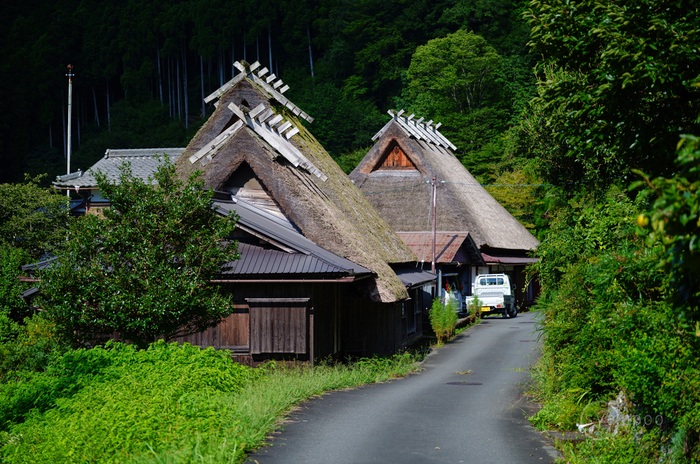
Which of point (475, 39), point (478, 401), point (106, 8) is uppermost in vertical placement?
point (106, 8)

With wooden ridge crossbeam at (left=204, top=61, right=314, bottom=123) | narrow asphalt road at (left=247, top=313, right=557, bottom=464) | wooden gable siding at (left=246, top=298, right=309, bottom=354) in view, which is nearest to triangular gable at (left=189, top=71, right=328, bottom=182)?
wooden ridge crossbeam at (left=204, top=61, right=314, bottom=123)

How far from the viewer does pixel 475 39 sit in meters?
54.1

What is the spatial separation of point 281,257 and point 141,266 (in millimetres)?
4022

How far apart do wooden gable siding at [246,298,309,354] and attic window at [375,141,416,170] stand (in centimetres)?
2235

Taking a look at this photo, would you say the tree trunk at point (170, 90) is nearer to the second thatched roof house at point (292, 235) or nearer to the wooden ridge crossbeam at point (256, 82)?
the wooden ridge crossbeam at point (256, 82)

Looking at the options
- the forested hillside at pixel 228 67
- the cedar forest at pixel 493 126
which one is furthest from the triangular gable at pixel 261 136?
the forested hillside at pixel 228 67

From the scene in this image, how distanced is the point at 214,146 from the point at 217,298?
6.89 metres

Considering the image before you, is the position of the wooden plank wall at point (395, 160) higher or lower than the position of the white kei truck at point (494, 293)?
higher

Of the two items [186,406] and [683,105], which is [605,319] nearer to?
[683,105]

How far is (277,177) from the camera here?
17922mm

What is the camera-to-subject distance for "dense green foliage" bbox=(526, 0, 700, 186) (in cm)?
719

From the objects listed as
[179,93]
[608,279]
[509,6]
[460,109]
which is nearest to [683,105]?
[608,279]

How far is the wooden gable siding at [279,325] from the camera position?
15570 mm

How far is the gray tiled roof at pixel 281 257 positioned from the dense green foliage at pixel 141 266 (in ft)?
5.71
